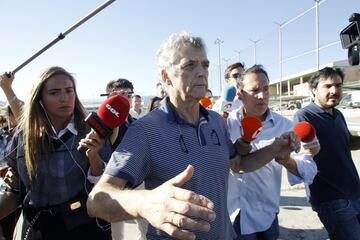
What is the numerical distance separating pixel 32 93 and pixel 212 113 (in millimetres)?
1225

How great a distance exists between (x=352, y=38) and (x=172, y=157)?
142 inches

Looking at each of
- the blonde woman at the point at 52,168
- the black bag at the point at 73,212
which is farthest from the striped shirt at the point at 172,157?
the black bag at the point at 73,212

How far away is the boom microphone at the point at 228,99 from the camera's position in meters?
3.40

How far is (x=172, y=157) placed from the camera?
1756 millimetres

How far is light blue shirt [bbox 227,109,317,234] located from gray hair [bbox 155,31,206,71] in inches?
41.4

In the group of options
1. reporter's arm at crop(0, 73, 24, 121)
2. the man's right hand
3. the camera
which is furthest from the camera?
the camera

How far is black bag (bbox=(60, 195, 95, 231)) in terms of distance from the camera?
7.21 ft

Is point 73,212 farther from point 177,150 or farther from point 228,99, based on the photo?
point 228,99

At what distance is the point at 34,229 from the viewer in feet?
7.39

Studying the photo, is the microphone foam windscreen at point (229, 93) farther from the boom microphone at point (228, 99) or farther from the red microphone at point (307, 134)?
the red microphone at point (307, 134)

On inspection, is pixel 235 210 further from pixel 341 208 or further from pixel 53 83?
pixel 53 83

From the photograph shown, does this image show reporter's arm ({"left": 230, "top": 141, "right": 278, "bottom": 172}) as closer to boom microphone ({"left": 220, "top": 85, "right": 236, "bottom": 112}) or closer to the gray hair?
the gray hair

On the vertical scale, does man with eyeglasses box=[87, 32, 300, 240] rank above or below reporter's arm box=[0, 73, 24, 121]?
below

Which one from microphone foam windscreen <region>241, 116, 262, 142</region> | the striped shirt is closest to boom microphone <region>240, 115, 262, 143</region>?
microphone foam windscreen <region>241, 116, 262, 142</region>
